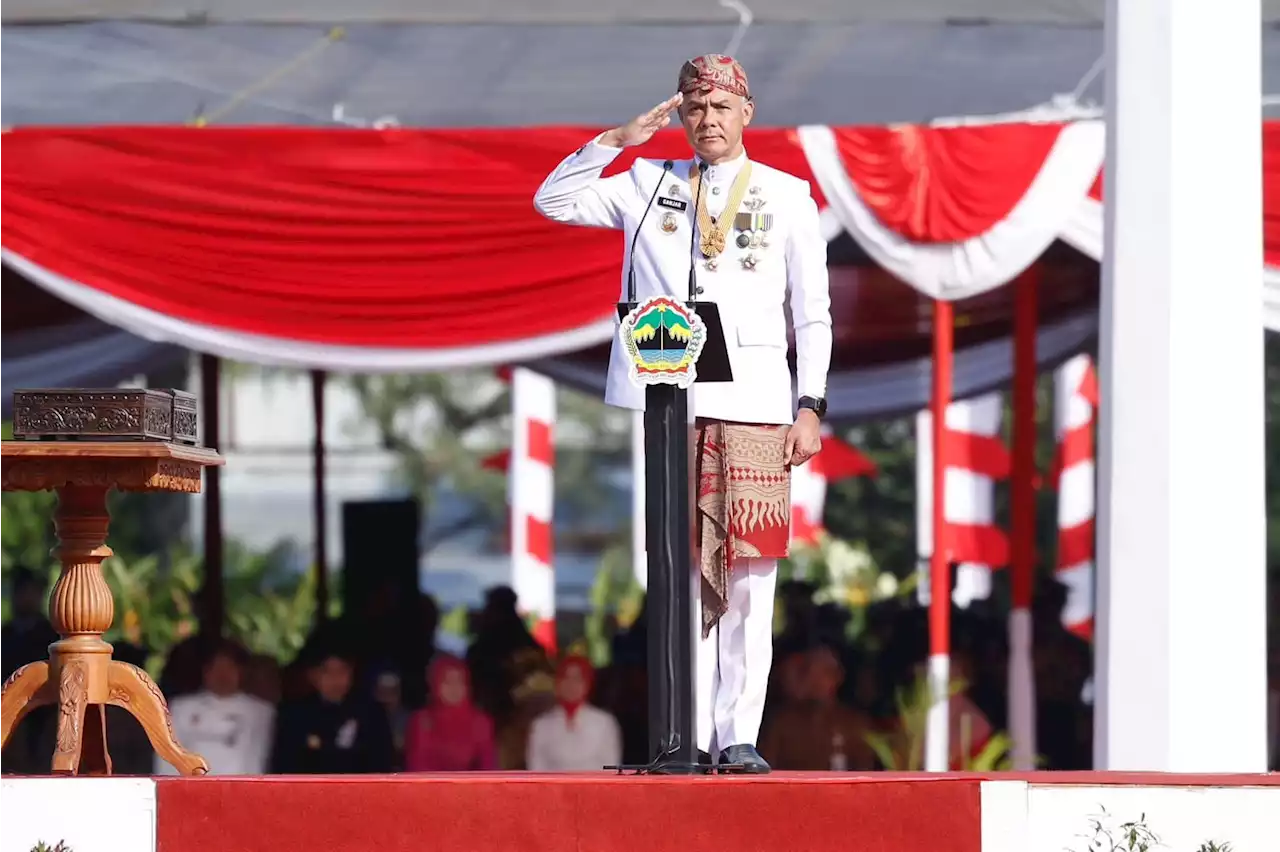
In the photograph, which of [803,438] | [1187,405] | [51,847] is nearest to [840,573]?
[1187,405]

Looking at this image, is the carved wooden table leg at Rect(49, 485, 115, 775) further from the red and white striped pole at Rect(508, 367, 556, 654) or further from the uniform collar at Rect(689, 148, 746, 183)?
the red and white striped pole at Rect(508, 367, 556, 654)

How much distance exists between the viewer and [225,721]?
7590 millimetres

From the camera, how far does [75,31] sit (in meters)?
7.45

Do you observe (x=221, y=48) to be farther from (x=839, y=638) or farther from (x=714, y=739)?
(x=714, y=739)

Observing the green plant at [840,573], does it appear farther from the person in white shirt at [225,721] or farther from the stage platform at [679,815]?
the stage platform at [679,815]

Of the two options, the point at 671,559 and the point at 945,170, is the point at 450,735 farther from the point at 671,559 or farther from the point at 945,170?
the point at 671,559

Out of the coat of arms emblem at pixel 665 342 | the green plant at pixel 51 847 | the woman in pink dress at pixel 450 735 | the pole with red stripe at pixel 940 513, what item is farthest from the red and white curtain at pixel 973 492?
the green plant at pixel 51 847

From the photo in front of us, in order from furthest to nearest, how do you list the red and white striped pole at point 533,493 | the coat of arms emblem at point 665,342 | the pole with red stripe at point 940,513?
1. the red and white striped pole at point 533,493
2. the pole with red stripe at point 940,513
3. the coat of arms emblem at point 665,342

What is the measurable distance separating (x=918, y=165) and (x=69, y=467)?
118 inches

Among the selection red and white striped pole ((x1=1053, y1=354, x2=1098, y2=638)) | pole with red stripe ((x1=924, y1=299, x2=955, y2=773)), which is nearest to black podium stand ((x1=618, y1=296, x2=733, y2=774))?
pole with red stripe ((x1=924, y1=299, x2=955, y2=773))

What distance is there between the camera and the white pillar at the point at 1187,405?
5.37 m

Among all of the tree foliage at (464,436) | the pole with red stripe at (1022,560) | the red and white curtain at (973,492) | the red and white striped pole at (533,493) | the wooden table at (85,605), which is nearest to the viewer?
the wooden table at (85,605)

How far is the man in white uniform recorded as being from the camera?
404 centimetres

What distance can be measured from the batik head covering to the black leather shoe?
1.19m
